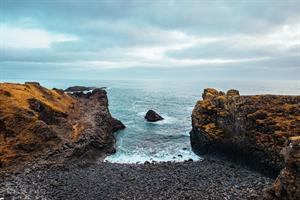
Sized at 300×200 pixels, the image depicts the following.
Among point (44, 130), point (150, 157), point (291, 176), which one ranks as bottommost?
point (150, 157)

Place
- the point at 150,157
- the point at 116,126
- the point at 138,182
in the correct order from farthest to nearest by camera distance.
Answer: the point at 116,126 < the point at 150,157 < the point at 138,182

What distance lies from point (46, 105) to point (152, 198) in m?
31.2

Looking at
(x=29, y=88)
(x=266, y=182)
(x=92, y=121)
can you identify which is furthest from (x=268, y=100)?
(x=29, y=88)

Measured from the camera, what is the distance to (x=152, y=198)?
32062 millimetres

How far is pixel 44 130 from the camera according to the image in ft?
148

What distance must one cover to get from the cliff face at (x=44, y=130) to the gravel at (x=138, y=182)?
303cm

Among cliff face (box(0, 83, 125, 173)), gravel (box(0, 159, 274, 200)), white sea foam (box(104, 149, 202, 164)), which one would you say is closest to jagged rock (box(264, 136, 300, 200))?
gravel (box(0, 159, 274, 200))

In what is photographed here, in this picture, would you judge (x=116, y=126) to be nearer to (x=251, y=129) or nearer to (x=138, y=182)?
(x=138, y=182)

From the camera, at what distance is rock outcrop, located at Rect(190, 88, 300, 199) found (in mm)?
39969

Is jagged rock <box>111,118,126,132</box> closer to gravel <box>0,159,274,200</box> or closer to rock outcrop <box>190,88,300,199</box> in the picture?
rock outcrop <box>190,88,300,199</box>

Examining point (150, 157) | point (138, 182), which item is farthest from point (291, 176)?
point (150, 157)

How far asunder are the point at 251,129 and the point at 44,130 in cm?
3027

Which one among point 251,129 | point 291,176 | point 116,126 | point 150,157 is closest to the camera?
point 291,176

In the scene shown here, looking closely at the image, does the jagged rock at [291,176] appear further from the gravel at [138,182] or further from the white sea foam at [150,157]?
the white sea foam at [150,157]
